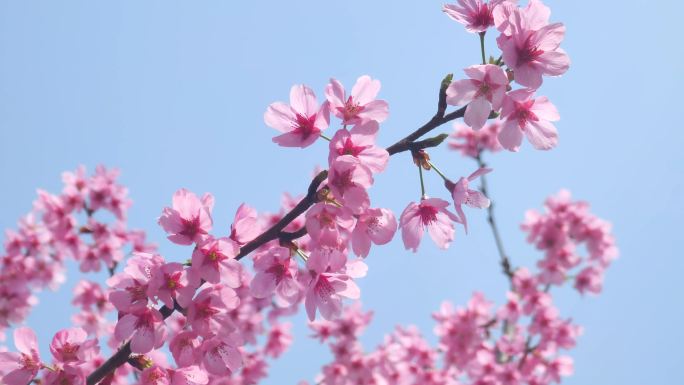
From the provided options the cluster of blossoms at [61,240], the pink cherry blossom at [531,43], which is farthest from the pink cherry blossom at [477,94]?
the cluster of blossoms at [61,240]

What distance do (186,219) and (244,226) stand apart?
0.88 ft

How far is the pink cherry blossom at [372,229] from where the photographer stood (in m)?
2.37

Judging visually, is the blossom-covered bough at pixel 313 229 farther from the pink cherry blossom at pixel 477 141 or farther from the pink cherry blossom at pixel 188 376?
the pink cherry blossom at pixel 477 141

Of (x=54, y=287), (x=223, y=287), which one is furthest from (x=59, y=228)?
(x=223, y=287)

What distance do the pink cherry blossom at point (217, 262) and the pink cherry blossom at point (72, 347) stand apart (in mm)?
654

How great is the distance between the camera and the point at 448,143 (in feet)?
27.3

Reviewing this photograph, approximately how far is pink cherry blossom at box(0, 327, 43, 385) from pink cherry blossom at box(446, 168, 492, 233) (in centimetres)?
211

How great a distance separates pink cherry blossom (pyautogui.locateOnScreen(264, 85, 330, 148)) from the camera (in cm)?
250

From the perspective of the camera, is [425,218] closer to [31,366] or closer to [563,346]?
[31,366]

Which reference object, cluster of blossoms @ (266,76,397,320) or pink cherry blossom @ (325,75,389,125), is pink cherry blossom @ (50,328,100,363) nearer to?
cluster of blossoms @ (266,76,397,320)

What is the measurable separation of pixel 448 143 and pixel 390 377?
3.63 meters

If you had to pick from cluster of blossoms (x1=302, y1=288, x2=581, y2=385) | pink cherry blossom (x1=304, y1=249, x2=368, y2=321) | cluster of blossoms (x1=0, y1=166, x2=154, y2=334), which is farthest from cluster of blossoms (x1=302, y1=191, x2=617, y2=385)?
pink cherry blossom (x1=304, y1=249, x2=368, y2=321)

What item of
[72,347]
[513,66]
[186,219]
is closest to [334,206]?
[186,219]

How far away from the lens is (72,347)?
2502 mm
